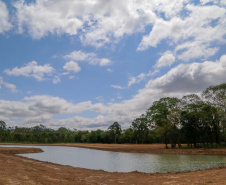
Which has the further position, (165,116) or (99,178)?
(165,116)

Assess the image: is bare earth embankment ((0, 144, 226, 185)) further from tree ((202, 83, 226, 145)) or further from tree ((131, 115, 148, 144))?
tree ((131, 115, 148, 144))

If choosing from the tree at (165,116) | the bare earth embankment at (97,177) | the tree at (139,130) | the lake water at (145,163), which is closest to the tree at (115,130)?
the tree at (139,130)

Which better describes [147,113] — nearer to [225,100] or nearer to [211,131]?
[211,131]

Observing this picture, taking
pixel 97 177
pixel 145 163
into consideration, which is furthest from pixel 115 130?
pixel 97 177

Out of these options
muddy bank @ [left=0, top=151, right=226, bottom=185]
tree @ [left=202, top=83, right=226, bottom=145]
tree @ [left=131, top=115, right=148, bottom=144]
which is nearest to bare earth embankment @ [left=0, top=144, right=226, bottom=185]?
muddy bank @ [left=0, top=151, right=226, bottom=185]

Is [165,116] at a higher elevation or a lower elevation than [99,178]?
higher

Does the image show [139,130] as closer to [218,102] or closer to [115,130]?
[115,130]

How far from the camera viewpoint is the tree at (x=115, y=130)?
10869cm

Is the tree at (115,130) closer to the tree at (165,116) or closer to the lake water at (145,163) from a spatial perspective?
the tree at (165,116)

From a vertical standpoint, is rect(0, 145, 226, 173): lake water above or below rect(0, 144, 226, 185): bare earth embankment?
below

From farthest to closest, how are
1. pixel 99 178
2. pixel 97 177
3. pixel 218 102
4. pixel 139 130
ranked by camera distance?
pixel 139 130
pixel 218 102
pixel 97 177
pixel 99 178

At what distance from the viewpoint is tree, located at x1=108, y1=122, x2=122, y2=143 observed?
108688 mm

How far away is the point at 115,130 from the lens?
111 meters

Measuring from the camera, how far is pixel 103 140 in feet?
371
